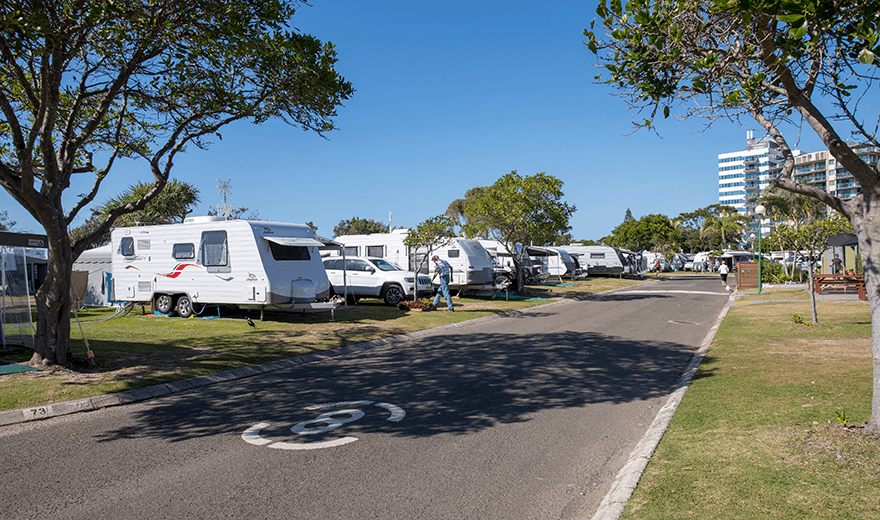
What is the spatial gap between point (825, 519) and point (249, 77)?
10501 mm

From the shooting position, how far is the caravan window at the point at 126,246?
54.3 feet

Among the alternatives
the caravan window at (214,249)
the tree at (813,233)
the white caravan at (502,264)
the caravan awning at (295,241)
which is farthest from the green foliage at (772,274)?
the caravan window at (214,249)

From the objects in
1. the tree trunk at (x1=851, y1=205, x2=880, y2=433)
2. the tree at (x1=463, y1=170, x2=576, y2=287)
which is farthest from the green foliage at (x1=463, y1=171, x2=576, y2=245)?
the tree trunk at (x1=851, y1=205, x2=880, y2=433)

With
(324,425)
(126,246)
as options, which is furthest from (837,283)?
(126,246)

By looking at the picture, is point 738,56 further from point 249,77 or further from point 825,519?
point 249,77

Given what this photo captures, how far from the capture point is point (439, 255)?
2258 cm

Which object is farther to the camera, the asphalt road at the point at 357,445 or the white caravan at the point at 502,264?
the white caravan at the point at 502,264

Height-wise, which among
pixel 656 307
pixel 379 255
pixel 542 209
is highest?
pixel 542 209

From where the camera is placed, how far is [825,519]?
10.9 ft

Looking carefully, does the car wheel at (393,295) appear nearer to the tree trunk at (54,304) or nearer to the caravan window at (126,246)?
the caravan window at (126,246)

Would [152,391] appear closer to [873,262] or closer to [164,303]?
[873,262]

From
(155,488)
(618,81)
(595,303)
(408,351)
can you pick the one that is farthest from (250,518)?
(595,303)

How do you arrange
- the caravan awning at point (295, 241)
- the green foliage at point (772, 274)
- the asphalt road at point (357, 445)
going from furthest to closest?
1. the green foliage at point (772, 274)
2. the caravan awning at point (295, 241)
3. the asphalt road at point (357, 445)

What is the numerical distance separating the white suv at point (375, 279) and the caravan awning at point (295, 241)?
477 cm
